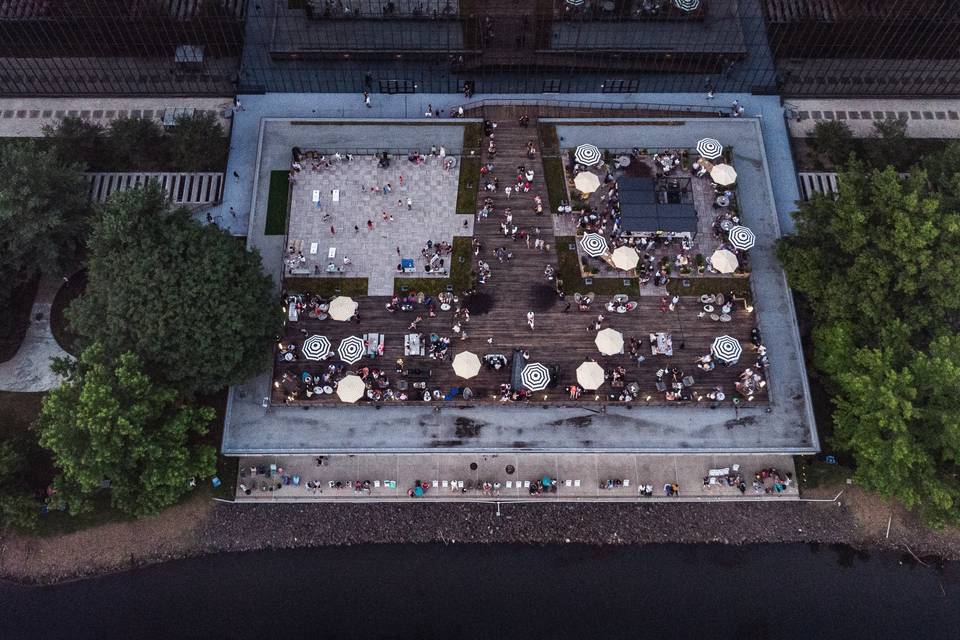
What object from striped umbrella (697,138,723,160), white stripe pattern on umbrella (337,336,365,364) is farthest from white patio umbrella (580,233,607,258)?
white stripe pattern on umbrella (337,336,365,364)

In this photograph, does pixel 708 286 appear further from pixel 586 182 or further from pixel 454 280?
pixel 454 280

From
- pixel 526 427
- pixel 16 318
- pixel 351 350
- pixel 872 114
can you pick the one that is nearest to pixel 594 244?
pixel 526 427

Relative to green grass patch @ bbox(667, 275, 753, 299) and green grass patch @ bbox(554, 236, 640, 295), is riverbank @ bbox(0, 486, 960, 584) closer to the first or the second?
green grass patch @ bbox(667, 275, 753, 299)

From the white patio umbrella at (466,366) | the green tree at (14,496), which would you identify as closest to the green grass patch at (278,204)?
the white patio umbrella at (466,366)

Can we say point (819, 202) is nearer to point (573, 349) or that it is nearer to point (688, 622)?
point (573, 349)

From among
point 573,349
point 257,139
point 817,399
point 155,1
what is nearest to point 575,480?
point 573,349
